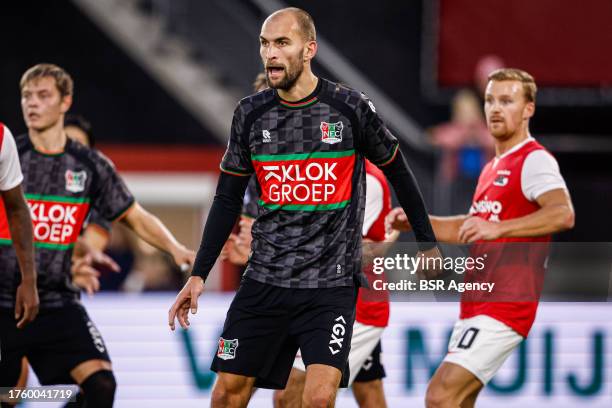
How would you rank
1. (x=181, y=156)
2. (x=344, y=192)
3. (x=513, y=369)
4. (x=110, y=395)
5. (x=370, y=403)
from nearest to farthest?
(x=344, y=192) < (x=110, y=395) < (x=370, y=403) < (x=513, y=369) < (x=181, y=156)

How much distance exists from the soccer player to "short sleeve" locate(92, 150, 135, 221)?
1.68 meters

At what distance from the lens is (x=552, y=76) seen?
1816 cm

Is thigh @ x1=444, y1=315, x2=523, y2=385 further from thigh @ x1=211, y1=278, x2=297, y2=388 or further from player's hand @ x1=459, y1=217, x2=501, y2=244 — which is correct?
thigh @ x1=211, y1=278, x2=297, y2=388

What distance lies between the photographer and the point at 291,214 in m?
6.12

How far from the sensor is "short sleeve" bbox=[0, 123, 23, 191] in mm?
5848

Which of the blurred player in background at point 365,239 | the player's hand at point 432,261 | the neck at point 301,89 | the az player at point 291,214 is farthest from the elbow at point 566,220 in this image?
the neck at point 301,89

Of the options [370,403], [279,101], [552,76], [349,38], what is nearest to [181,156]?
[349,38]

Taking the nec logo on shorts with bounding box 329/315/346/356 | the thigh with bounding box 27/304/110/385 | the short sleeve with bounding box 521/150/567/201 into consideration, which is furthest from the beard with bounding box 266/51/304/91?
the thigh with bounding box 27/304/110/385

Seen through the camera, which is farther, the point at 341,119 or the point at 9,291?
the point at 9,291

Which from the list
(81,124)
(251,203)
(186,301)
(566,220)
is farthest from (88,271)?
(566,220)

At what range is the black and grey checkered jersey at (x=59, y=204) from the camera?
23.8 ft

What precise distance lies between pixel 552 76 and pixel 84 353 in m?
12.3

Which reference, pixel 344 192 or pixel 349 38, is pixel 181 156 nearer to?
pixel 349 38

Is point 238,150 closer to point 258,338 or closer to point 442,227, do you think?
point 258,338
